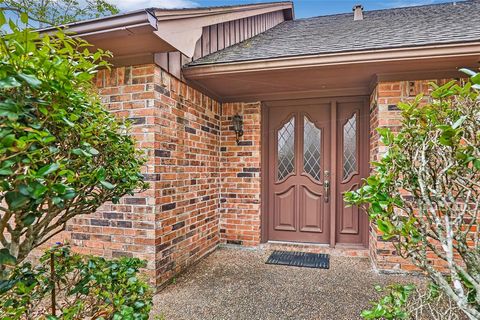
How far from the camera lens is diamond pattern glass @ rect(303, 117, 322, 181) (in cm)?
378

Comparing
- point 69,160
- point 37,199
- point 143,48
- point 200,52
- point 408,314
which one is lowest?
point 408,314

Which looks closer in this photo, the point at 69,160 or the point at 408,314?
the point at 69,160

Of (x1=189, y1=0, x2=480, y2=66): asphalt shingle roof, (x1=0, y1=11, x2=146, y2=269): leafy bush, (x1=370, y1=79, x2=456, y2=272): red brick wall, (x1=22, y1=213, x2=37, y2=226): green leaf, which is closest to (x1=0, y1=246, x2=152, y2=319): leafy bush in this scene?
(x1=0, y1=11, x2=146, y2=269): leafy bush

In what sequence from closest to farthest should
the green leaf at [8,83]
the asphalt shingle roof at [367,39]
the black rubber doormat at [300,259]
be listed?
the green leaf at [8,83] < the asphalt shingle roof at [367,39] < the black rubber doormat at [300,259]

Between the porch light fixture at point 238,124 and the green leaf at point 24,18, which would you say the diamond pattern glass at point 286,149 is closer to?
the porch light fixture at point 238,124

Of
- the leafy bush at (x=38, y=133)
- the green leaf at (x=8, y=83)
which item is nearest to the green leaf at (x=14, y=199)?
the leafy bush at (x=38, y=133)

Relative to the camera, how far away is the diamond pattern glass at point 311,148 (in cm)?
378

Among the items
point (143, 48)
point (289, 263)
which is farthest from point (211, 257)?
point (143, 48)

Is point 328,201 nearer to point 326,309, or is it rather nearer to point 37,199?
point 326,309

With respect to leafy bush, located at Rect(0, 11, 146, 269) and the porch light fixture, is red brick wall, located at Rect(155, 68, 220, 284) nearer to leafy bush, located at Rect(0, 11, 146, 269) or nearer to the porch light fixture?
the porch light fixture

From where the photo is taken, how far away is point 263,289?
8.50ft

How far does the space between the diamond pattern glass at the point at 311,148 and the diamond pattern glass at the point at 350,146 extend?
0.33 meters

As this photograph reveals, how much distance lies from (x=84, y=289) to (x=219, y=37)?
11.4 ft

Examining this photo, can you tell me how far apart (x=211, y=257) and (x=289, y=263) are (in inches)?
38.9
